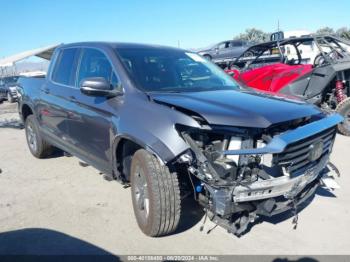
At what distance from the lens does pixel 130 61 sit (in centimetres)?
414

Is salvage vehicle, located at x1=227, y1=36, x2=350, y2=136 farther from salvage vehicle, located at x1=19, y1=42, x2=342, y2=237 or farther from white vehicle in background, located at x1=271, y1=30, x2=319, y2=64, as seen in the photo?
salvage vehicle, located at x1=19, y1=42, x2=342, y2=237

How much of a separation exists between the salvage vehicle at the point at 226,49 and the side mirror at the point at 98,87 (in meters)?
17.0

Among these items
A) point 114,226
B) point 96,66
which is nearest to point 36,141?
point 96,66

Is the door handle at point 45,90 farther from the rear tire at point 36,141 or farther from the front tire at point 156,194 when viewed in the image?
the front tire at point 156,194

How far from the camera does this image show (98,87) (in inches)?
148

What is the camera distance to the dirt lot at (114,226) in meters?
3.47

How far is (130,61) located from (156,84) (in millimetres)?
428

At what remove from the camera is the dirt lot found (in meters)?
3.47

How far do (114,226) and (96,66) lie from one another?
1844mm

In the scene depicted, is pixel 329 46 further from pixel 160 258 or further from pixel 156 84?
pixel 160 258

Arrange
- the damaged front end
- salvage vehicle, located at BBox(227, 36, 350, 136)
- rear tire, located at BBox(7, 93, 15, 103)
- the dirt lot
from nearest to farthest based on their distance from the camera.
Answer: the damaged front end, the dirt lot, salvage vehicle, located at BBox(227, 36, 350, 136), rear tire, located at BBox(7, 93, 15, 103)

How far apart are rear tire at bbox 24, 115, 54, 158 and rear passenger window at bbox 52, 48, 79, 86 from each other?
1.22 meters

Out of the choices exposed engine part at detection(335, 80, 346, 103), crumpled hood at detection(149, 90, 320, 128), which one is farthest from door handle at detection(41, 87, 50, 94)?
exposed engine part at detection(335, 80, 346, 103)

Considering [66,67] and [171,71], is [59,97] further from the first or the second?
[171,71]
